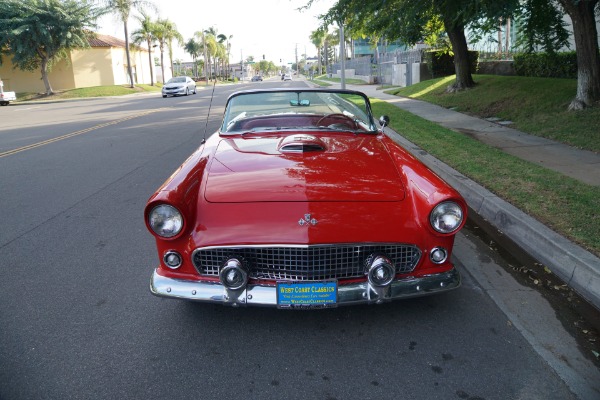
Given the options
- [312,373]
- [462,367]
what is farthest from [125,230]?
[462,367]

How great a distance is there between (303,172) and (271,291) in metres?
0.92

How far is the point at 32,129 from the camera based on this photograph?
45.2 feet

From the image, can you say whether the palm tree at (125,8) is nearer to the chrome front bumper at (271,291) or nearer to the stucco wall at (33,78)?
the stucco wall at (33,78)

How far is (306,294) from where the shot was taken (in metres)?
2.69

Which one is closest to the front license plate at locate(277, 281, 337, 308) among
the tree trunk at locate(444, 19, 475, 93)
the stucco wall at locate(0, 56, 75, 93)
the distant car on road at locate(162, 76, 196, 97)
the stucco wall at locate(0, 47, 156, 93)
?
the tree trunk at locate(444, 19, 475, 93)

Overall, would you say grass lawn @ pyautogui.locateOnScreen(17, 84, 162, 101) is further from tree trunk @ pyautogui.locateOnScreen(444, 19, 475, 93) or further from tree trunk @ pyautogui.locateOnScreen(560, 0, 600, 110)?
tree trunk @ pyautogui.locateOnScreen(560, 0, 600, 110)

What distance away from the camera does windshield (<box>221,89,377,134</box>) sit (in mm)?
4625

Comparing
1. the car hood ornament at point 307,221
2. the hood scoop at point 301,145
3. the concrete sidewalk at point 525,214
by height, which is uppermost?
the hood scoop at point 301,145

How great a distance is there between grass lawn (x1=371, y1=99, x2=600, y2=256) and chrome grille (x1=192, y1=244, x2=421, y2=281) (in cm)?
205

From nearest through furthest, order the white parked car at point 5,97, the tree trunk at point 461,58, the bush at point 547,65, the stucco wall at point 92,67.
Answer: the bush at point 547,65 → the tree trunk at point 461,58 → the white parked car at point 5,97 → the stucco wall at point 92,67

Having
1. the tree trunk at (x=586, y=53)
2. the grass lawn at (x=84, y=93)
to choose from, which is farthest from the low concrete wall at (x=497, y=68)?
the grass lawn at (x=84, y=93)

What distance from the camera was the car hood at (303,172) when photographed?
3008mm

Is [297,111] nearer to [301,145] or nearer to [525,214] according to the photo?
[301,145]

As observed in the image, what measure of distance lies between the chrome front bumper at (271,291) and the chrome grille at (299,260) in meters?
0.11
